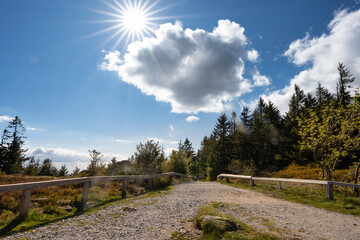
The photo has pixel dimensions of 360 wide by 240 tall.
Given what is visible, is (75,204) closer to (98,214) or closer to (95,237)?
(98,214)

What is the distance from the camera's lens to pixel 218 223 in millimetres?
4973

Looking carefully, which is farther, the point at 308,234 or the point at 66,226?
the point at 66,226

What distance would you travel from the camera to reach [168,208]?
26.1 feet

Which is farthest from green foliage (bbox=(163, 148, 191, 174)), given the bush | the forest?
the bush

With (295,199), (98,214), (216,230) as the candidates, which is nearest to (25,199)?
(98,214)

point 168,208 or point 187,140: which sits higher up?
point 187,140

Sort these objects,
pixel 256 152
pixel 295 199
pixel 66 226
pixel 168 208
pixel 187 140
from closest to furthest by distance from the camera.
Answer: pixel 66 226, pixel 168 208, pixel 295 199, pixel 256 152, pixel 187 140

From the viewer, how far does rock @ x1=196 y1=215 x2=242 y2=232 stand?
4.82 metres

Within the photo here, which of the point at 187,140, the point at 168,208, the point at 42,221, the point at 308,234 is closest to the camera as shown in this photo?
the point at 308,234

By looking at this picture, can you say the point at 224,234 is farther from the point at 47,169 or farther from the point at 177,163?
the point at 47,169

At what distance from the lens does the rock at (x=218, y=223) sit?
4.82 metres

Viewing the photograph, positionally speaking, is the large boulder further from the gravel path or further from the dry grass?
the dry grass

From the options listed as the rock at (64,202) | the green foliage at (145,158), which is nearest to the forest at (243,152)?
the green foliage at (145,158)

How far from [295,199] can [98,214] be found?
1010 cm
